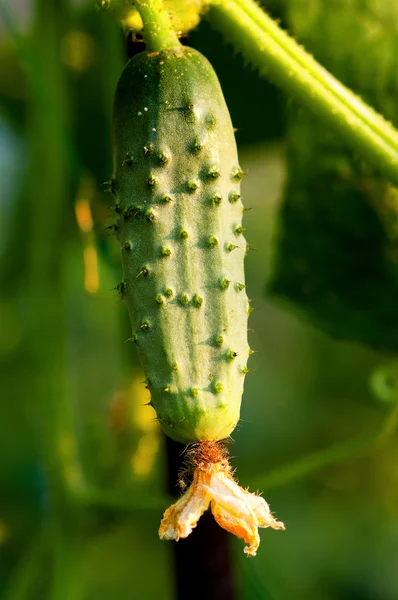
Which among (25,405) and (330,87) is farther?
(25,405)

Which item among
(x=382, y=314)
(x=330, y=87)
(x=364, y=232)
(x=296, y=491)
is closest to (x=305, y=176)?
(x=364, y=232)

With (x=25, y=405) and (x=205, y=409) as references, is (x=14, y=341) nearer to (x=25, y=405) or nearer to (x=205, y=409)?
(x=25, y=405)

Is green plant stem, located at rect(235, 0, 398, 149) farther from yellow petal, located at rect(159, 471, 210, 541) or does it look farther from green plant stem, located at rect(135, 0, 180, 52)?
yellow petal, located at rect(159, 471, 210, 541)

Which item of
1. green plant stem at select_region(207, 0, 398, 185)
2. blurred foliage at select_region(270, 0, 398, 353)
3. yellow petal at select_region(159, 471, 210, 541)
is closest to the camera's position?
yellow petal at select_region(159, 471, 210, 541)

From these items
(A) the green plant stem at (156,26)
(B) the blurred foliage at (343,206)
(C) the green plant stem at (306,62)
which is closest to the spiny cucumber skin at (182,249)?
(A) the green plant stem at (156,26)

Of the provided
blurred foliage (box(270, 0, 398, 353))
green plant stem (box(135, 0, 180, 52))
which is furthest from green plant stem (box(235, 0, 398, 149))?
blurred foliage (box(270, 0, 398, 353))

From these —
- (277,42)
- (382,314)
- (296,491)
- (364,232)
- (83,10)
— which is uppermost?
(83,10)

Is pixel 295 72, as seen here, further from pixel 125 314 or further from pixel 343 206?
pixel 125 314

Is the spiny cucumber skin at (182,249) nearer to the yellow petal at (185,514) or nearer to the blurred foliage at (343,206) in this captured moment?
the yellow petal at (185,514)
